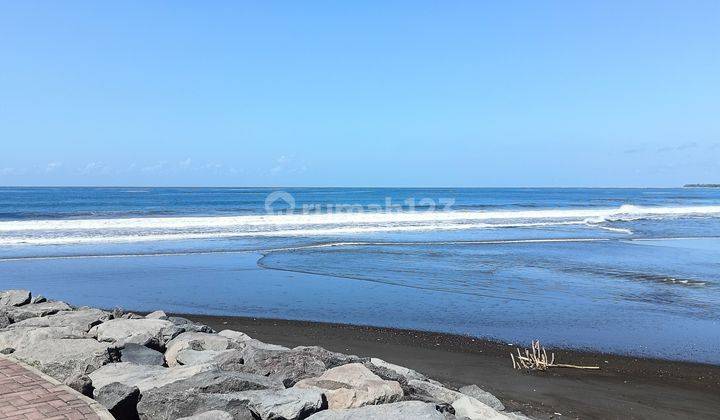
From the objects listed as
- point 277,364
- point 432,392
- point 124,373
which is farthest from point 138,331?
point 432,392

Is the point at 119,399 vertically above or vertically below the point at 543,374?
above

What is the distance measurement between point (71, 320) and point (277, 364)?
3.81 meters

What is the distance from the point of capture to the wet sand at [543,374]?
6.44 meters

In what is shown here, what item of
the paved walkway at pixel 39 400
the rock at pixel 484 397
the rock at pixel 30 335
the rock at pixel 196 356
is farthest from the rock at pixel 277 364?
the rock at pixel 30 335

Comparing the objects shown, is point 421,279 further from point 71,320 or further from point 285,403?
point 285,403

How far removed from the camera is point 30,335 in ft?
22.3

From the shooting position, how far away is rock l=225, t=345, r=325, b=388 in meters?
5.77

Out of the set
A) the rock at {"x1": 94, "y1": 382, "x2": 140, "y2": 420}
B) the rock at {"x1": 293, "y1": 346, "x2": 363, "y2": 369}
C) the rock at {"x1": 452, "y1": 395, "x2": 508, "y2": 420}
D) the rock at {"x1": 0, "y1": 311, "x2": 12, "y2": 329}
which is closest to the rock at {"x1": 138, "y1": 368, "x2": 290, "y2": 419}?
the rock at {"x1": 94, "y1": 382, "x2": 140, "y2": 420}

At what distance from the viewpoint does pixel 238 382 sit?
5.16 metres

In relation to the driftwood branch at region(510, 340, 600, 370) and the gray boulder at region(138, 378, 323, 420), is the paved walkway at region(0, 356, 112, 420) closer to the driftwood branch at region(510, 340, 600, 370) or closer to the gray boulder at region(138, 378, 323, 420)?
the gray boulder at region(138, 378, 323, 420)

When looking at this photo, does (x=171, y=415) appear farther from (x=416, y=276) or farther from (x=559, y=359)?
(x=416, y=276)

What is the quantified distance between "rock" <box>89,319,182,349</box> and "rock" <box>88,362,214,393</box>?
42.2 inches

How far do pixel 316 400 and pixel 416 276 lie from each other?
34.1 feet

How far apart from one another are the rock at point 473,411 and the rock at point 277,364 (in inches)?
54.8
